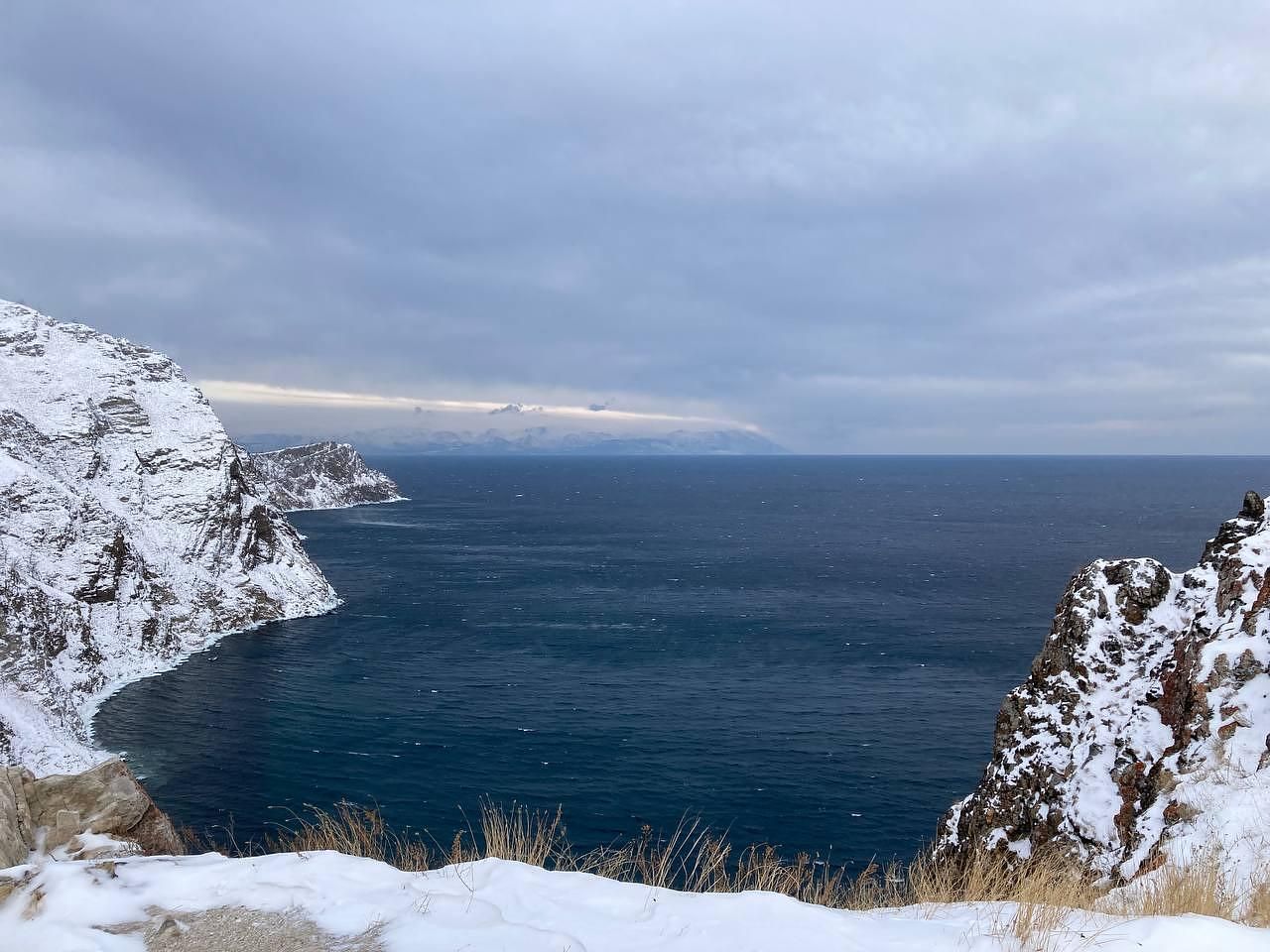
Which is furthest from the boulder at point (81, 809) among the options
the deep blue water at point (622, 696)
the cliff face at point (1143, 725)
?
the deep blue water at point (622, 696)

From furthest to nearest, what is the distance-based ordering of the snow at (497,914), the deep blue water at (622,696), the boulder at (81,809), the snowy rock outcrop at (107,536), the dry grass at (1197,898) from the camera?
the snowy rock outcrop at (107,536) → the deep blue water at (622,696) → the boulder at (81,809) → the dry grass at (1197,898) → the snow at (497,914)

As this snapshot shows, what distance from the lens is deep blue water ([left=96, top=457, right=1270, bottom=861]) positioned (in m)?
40.5

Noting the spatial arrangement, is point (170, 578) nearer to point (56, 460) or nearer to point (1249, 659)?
point (56, 460)

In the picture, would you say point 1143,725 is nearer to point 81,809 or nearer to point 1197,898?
point 1197,898

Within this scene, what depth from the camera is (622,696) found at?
56.1 m

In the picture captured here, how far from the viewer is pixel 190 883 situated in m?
8.74

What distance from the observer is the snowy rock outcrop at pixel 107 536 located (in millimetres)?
55406

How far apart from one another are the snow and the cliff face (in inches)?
224

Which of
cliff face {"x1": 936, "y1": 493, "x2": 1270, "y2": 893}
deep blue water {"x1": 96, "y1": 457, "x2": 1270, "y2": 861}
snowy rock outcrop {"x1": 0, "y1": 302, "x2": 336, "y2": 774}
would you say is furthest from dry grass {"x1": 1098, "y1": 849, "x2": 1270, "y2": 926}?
snowy rock outcrop {"x1": 0, "y1": 302, "x2": 336, "y2": 774}

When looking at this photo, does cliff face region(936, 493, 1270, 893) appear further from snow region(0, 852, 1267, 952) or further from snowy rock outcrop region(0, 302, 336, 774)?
snowy rock outcrop region(0, 302, 336, 774)

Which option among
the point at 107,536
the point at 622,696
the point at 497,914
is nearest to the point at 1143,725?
the point at 497,914

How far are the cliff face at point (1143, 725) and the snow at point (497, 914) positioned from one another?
5.70 metres

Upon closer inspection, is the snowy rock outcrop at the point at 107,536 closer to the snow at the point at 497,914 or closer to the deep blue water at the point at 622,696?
the deep blue water at the point at 622,696

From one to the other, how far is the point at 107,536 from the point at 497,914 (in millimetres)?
76957
